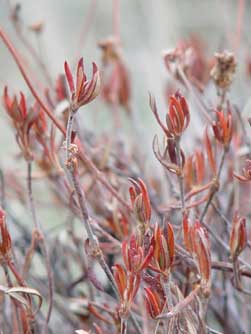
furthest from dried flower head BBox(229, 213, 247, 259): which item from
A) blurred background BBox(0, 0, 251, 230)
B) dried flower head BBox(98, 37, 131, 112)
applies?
blurred background BBox(0, 0, 251, 230)

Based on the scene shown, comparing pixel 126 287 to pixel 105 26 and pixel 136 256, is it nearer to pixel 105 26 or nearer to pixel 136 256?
pixel 136 256

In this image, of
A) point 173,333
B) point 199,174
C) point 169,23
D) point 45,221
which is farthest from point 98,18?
point 173,333

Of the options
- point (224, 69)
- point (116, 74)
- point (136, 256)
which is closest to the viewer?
point (136, 256)

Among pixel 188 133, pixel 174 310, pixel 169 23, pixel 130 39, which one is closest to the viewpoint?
pixel 174 310

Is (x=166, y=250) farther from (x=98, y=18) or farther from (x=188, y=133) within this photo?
(x=98, y=18)

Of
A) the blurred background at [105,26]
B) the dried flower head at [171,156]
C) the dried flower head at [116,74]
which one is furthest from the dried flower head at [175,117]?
the blurred background at [105,26]

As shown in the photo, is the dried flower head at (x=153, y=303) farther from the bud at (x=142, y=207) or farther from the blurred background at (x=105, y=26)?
the blurred background at (x=105, y=26)

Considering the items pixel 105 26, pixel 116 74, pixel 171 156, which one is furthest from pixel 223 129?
pixel 105 26

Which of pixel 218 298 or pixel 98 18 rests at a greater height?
pixel 98 18
